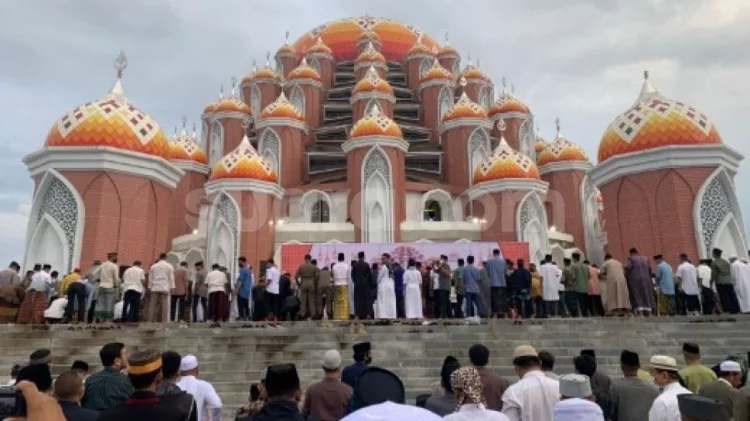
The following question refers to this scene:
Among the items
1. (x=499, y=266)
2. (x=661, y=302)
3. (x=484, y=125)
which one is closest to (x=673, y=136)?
(x=661, y=302)

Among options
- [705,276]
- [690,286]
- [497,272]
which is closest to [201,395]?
[497,272]

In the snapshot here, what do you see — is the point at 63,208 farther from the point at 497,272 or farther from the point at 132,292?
the point at 497,272

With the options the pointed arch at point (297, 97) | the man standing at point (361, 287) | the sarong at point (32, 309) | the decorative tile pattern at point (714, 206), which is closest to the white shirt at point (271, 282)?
the man standing at point (361, 287)

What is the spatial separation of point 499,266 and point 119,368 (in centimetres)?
856

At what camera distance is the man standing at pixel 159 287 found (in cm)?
1121

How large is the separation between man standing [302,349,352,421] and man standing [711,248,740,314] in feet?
31.9

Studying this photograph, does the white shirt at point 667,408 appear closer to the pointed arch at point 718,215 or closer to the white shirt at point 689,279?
the white shirt at point 689,279

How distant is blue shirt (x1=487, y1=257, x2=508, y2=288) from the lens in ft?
38.7

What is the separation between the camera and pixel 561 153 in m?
30.4

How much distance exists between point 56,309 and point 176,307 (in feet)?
7.58

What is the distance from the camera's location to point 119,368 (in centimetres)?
433

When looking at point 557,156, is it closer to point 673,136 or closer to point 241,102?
point 673,136

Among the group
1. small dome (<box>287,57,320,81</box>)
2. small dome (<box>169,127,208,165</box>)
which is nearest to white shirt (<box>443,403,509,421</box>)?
small dome (<box>169,127,208,165</box>)

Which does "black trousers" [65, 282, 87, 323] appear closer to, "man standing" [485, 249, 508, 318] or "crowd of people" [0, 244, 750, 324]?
"crowd of people" [0, 244, 750, 324]
